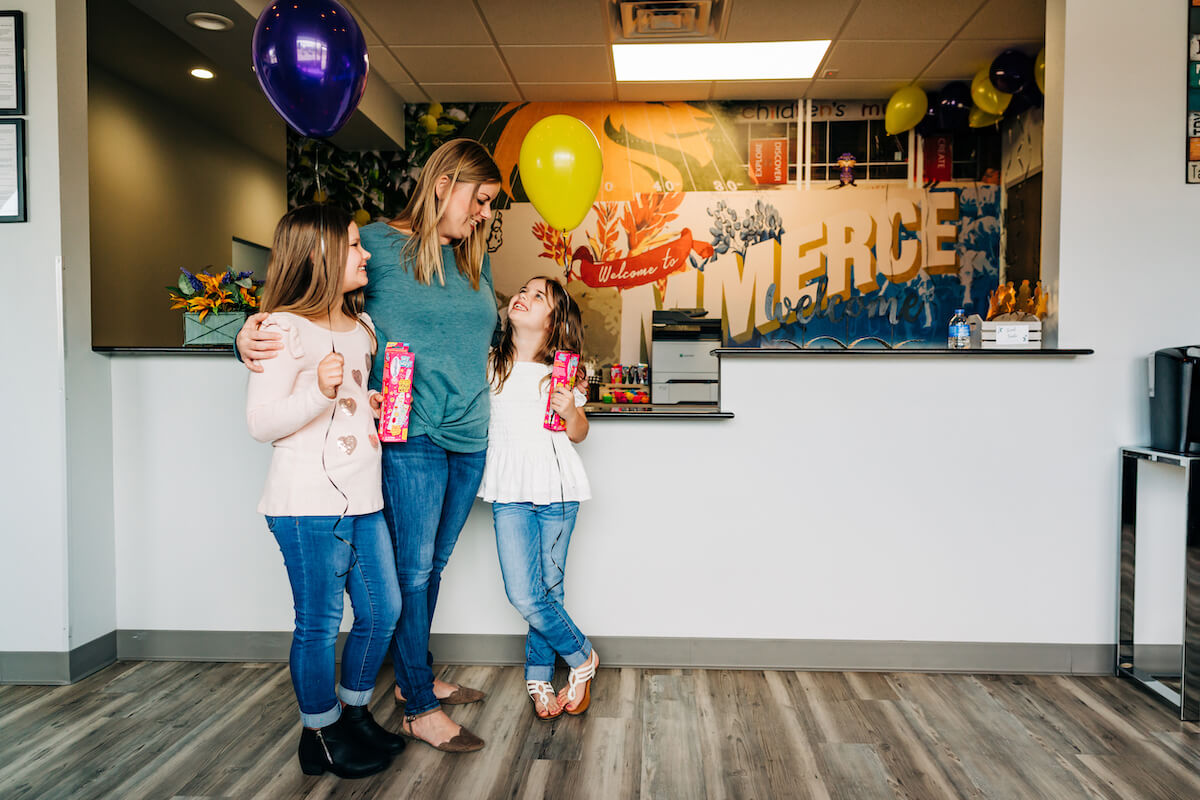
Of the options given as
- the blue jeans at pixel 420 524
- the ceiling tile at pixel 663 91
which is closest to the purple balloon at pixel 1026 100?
the ceiling tile at pixel 663 91

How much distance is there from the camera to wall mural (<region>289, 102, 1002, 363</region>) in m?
4.77

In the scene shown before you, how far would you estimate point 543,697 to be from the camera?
2.16 meters

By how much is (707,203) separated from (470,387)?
332cm

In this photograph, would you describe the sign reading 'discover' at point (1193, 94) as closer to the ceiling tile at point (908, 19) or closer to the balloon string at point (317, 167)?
the ceiling tile at point (908, 19)

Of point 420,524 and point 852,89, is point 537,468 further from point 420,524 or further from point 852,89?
point 852,89

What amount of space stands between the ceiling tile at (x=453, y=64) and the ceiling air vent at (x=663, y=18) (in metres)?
0.82

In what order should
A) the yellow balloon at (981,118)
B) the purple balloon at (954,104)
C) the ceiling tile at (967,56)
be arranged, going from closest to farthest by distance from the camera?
the ceiling tile at (967,56)
the yellow balloon at (981,118)
the purple balloon at (954,104)

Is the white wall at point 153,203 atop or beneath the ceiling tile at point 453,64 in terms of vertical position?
beneath

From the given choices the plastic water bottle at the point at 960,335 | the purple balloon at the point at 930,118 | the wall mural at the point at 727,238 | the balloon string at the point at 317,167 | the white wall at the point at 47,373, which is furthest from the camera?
the balloon string at the point at 317,167

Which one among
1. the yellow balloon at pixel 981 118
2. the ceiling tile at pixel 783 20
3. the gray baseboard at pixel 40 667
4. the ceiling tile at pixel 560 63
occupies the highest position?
the ceiling tile at pixel 560 63

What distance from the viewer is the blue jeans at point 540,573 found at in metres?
2.13

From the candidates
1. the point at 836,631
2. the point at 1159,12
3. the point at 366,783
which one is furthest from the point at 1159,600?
the point at 366,783

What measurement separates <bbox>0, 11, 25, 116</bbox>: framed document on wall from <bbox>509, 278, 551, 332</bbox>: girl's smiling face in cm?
170

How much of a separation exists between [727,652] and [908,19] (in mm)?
3146
